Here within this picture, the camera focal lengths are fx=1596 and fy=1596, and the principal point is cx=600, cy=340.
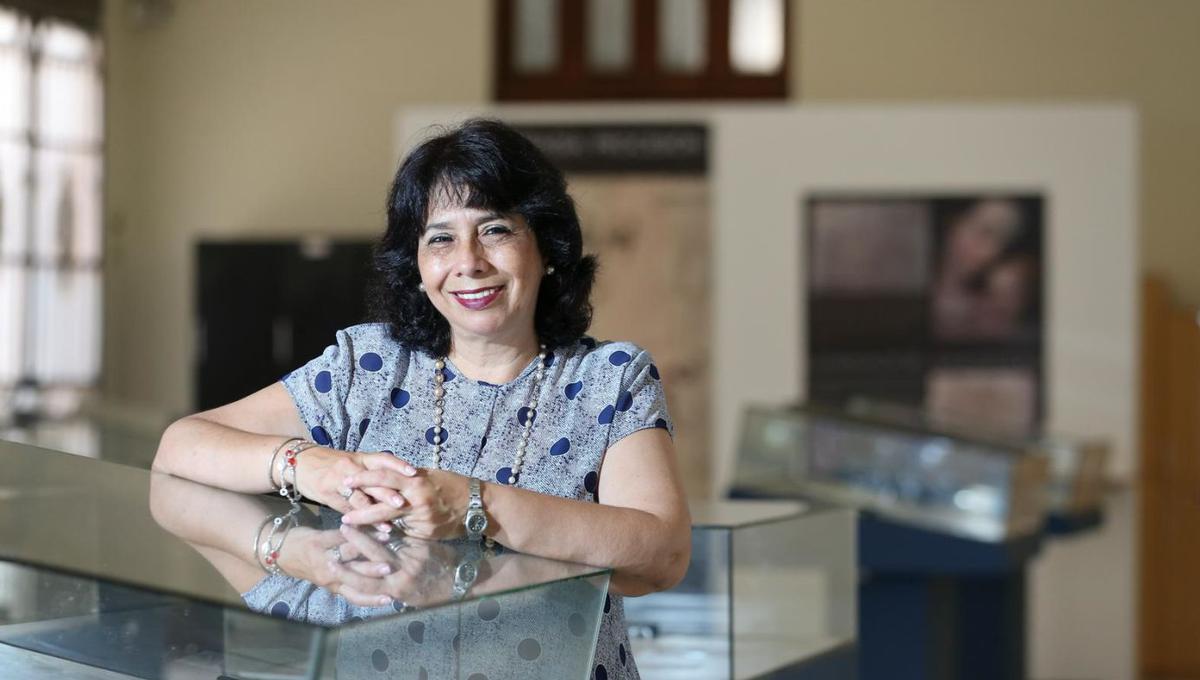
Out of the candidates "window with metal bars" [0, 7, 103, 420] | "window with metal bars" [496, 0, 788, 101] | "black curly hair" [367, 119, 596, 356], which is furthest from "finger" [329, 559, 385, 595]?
"window with metal bars" [496, 0, 788, 101]

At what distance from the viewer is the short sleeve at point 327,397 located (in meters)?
2.64

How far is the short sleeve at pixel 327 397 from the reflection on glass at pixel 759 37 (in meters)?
10.0

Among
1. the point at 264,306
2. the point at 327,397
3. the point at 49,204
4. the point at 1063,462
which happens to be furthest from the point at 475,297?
the point at 49,204

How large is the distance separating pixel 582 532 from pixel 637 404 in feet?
1.14

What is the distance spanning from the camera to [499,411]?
2607mm

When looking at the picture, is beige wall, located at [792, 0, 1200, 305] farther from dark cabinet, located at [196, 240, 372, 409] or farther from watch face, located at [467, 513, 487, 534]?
watch face, located at [467, 513, 487, 534]

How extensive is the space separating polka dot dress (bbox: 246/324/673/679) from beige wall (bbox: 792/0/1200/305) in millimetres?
9775

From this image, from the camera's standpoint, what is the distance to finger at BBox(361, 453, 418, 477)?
225 centimetres

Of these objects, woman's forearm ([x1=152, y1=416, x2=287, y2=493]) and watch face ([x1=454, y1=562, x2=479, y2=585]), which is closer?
watch face ([x1=454, y1=562, x2=479, y2=585])

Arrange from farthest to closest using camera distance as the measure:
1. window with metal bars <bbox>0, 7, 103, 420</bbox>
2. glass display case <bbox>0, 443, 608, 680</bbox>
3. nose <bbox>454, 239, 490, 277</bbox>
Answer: window with metal bars <bbox>0, 7, 103, 420</bbox>
nose <bbox>454, 239, 490, 277</bbox>
glass display case <bbox>0, 443, 608, 680</bbox>

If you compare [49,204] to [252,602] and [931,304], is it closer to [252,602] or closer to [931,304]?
[931,304]

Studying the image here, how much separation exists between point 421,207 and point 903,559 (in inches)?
182

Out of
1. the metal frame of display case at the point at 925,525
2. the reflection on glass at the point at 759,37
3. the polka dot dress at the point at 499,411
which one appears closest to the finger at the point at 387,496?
the polka dot dress at the point at 499,411

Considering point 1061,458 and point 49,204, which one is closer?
point 1061,458
